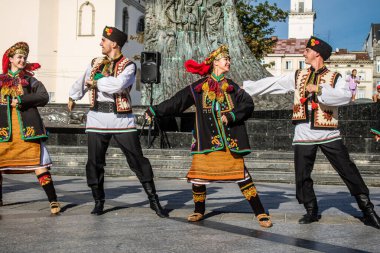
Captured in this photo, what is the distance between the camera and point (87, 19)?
4350 cm

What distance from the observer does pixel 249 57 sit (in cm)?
1684

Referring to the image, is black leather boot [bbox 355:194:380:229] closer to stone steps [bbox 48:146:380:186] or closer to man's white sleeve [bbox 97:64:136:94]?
man's white sleeve [bbox 97:64:136:94]

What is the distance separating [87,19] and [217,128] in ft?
128

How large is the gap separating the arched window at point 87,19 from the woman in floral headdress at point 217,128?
1513 inches

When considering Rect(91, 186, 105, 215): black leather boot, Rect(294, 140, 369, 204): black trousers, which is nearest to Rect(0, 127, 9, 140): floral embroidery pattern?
Rect(91, 186, 105, 215): black leather boot

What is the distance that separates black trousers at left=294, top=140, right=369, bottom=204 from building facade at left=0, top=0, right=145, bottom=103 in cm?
3773

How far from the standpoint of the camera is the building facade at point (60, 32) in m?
43.2

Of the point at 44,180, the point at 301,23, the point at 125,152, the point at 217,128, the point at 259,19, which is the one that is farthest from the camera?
the point at 301,23

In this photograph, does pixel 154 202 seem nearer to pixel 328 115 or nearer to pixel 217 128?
pixel 217 128

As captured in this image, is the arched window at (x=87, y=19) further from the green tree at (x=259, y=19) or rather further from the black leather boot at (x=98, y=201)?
the black leather boot at (x=98, y=201)

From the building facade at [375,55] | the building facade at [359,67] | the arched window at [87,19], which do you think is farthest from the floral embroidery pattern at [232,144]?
the building facade at [359,67]

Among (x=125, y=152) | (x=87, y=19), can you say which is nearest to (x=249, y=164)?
A: (x=125, y=152)

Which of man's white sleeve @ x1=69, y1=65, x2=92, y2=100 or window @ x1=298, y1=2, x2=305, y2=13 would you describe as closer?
man's white sleeve @ x1=69, y1=65, x2=92, y2=100

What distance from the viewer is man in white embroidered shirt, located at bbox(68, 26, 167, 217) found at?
21.0 ft
